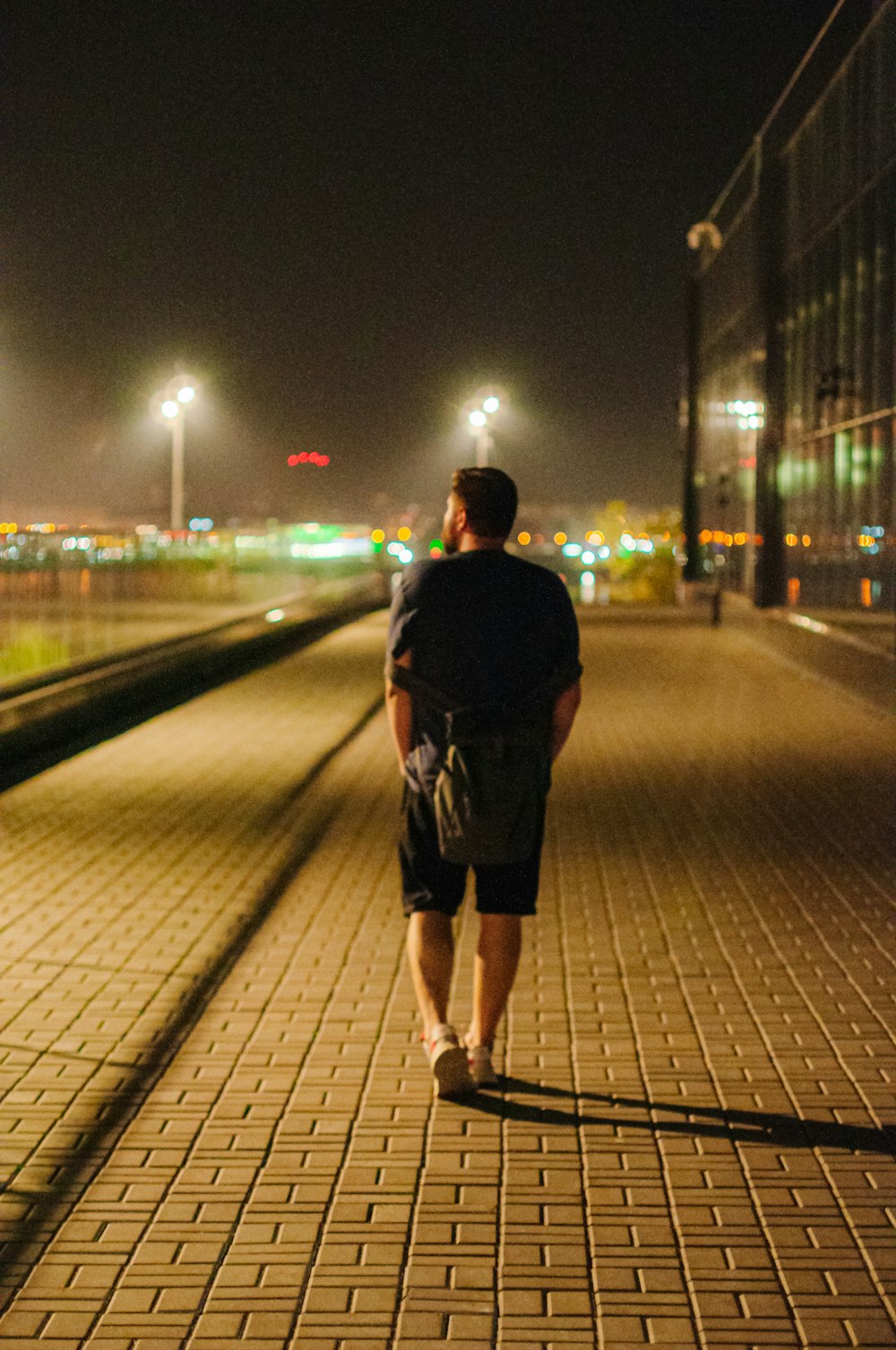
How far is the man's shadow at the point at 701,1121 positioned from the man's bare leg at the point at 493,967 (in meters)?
0.22

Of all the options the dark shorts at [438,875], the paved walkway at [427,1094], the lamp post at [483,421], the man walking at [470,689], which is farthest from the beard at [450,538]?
the lamp post at [483,421]

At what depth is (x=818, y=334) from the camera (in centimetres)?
2598

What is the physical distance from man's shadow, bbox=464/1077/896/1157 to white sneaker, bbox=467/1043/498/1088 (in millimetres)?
38

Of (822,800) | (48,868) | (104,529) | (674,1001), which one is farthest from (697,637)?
(674,1001)

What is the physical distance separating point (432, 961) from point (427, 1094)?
404 millimetres

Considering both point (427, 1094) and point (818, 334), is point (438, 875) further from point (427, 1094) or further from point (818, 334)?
point (818, 334)

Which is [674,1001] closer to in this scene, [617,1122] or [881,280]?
[617,1122]

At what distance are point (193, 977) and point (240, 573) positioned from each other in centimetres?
2358

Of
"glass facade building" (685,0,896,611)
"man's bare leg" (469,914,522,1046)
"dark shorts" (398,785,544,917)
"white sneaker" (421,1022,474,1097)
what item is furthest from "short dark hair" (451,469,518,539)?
"glass facade building" (685,0,896,611)

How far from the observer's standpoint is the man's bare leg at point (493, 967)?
5738 mm

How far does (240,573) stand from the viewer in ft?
99.7

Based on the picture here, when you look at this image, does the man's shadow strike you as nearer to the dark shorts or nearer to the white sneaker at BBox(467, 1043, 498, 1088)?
the white sneaker at BBox(467, 1043, 498, 1088)

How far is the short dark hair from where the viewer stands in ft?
18.6

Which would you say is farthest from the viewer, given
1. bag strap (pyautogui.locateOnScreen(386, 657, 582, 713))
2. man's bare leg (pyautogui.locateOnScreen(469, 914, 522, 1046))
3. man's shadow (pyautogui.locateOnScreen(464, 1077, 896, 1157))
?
man's bare leg (pyautogui.locateOnScreen(469, 914, 522, 1046))
